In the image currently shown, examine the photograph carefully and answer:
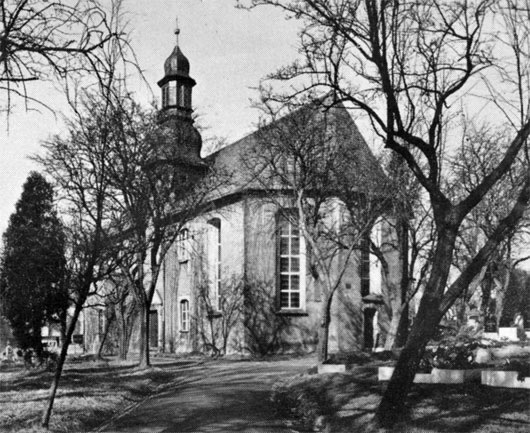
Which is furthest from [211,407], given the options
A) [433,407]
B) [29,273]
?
[29,273]

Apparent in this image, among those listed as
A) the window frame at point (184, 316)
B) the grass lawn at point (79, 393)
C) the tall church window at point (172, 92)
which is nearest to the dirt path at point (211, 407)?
the grass lawn at point (79, 393)

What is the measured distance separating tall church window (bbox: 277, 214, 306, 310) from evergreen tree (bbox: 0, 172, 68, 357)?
11.3 meters

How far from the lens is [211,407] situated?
13.7 metres

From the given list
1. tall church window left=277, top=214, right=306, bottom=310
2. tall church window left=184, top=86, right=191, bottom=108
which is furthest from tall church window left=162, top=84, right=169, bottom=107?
tall church window left=277, top=214, right=306, bottom=310

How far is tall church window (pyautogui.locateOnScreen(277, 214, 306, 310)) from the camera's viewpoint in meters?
32.8

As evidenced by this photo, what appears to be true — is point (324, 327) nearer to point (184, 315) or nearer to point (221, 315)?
point (221, 315)

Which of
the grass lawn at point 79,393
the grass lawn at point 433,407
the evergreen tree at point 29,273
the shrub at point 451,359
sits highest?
the evergreen tree at point 29,273

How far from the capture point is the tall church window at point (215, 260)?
115 ft

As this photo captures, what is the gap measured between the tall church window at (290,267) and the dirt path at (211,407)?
10575 millimetres

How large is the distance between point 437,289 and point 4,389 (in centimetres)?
1268

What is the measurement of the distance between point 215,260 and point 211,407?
22.1m

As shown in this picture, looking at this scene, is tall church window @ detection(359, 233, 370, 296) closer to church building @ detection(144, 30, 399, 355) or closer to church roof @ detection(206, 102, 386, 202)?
church building @ detection(144, 30, 399, 355)

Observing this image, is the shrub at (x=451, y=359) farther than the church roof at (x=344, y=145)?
No

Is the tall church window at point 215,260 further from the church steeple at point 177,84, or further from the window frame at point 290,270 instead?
the church steeple at point 177,84
